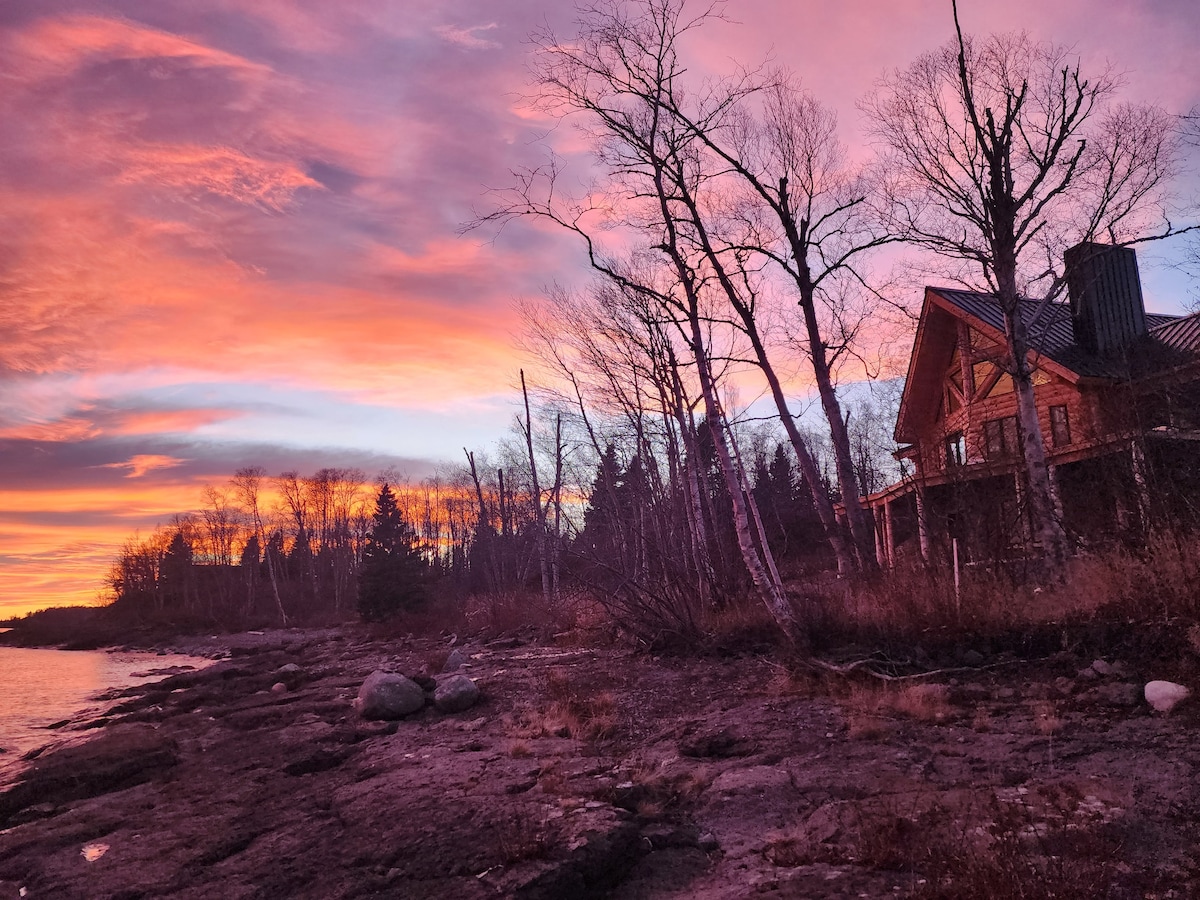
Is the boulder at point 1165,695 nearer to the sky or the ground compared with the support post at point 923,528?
nearer to the ground

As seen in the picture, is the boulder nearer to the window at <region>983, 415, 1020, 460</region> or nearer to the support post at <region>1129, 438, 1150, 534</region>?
the support post at <region>1129, 438, 1150, 534</region>

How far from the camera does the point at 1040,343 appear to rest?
17094mm

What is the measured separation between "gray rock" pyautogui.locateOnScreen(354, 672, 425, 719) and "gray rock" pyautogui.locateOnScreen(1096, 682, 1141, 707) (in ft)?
25.1

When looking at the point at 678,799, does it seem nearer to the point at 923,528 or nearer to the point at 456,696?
the point at 456,696

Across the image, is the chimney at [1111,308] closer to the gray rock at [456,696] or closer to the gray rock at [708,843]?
the gray rock at [456,696]

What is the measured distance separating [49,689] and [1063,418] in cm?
2856

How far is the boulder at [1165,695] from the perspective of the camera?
19.0 feet

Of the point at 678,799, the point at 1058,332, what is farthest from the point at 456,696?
the point at 1058,332

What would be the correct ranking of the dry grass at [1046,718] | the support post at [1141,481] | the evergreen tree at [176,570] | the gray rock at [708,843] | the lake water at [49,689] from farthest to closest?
the evergreen tree at [176,570] → the lake water at [49,689] → the support post at [1141,481] → the dry grass at [1046,718] → the gray rock at [708,843]

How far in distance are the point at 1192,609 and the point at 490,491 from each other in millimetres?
42312

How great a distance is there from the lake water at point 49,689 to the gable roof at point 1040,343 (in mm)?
18326

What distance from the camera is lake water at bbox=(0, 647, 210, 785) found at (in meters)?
12.4

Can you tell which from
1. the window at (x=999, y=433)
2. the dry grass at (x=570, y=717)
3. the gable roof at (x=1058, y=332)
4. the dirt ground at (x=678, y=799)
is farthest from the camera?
the window at (x=999, y=433)

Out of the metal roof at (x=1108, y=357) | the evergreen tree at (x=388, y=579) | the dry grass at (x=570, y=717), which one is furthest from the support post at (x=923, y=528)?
the evergreen tree at (x=388, y=579)
